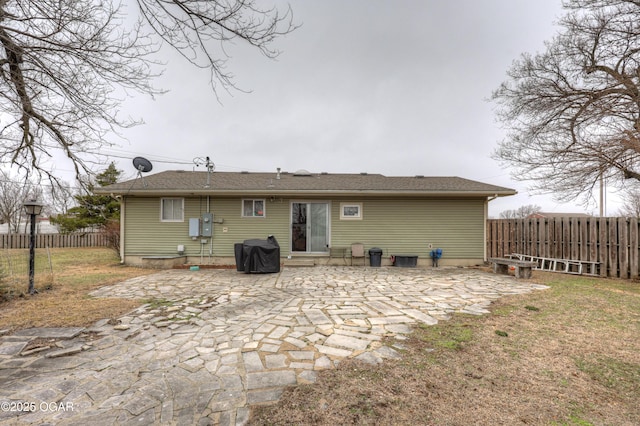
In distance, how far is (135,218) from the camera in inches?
361

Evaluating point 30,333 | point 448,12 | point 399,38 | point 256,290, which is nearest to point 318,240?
point 256,290

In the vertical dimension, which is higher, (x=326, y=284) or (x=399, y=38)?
(x=399, y=38)

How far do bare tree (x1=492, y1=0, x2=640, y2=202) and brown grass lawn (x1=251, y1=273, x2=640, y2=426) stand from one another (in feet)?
18.7

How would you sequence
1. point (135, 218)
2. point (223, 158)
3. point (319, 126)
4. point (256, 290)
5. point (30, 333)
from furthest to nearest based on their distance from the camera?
point (223, 158)
point (319, 126)
point (135, 218)
point (256, 290)
point (30, 333)

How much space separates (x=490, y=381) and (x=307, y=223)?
7.48 m

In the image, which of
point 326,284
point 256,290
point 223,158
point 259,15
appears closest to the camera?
point 259,15

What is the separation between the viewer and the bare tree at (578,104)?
6801 millimetres

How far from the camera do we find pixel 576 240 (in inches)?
307

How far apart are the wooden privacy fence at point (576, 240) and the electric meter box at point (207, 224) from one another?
9821 millimetres

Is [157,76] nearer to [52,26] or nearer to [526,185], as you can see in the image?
[52,26]

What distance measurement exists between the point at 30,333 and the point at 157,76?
12.2 feet

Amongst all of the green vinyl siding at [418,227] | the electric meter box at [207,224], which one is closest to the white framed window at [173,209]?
the electric meter box at [207,224]

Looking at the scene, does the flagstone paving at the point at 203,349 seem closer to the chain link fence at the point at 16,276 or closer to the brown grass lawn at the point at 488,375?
the brown grass lawn at the point at 488,375

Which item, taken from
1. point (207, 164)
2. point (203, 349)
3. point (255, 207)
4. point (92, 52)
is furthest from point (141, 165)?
point (203, 349)
